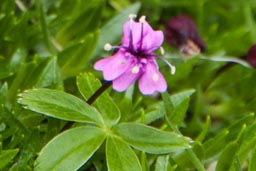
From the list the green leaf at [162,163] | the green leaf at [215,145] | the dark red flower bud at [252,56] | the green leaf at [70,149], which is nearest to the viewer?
the green leaf at [70,149]

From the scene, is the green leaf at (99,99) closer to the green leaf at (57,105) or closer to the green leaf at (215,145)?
the green leaf at (57,105)

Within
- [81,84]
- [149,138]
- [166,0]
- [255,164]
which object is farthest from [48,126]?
[166,0]

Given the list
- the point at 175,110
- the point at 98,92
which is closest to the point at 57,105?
the point at 98,92

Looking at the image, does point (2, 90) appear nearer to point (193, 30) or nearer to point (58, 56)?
point (58, 56)

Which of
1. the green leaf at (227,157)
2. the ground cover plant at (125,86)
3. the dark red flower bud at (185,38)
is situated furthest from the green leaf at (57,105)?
the dark red flower bud at (185,38)

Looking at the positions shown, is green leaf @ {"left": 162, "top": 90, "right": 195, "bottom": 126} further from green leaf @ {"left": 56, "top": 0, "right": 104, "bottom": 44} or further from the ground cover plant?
green leaf @ {"left": 56, "top": 0, "right": 104, "bottom": 44}

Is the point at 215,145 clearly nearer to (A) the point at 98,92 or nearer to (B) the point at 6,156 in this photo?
(A) the point at 98,92

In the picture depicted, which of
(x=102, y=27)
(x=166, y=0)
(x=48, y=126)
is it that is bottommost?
(x=166, y=0)
